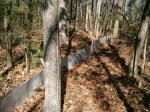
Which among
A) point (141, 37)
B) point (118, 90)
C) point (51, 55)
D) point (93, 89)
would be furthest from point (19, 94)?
point (141, 37)

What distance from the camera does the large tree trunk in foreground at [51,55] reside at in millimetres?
3190

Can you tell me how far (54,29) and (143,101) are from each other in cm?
460

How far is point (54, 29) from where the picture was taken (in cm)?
328

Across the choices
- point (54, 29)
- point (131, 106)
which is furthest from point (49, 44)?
point (131, 106)

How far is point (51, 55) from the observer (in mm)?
3377

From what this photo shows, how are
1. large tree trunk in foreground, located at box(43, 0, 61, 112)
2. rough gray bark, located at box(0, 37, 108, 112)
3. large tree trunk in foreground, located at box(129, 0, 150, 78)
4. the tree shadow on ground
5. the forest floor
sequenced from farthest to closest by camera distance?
large tree trunk in foreground, located at box(129, 0, 150, 78)
the tree shadow on ground
the forest floor
rough gray bark, located at box(0, 37, 108, 112)
large tree trunk in foreground, located at box(43, 0, 61, 112)

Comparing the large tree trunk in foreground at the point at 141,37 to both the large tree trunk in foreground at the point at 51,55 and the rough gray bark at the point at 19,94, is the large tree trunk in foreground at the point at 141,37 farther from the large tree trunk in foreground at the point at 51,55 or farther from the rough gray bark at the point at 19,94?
the rough gray bark at the point at 19,94

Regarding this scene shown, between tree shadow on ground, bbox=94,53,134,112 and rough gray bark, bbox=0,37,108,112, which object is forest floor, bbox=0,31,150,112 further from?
rough gray bark, bbox=0,37,108,112

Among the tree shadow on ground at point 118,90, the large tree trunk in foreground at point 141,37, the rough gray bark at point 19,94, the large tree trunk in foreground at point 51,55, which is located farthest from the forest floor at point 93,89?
the large tree trunk in foreground at point 51,55

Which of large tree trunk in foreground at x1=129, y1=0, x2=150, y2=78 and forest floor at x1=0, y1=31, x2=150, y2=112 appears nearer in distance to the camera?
forest floor at x1=0, y1=31, x2=150, y2=112

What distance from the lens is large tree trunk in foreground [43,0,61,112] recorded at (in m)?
3.19

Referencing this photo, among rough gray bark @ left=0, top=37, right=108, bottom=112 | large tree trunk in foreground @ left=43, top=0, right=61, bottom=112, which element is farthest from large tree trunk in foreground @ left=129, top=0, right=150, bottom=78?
rough gray bark @ left=0, top=37, right=108, bottom=112

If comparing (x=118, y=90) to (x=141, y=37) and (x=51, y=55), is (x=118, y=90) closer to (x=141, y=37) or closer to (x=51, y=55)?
(x=141, y=37)

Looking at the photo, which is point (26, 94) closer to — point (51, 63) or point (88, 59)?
point (51, 63)
